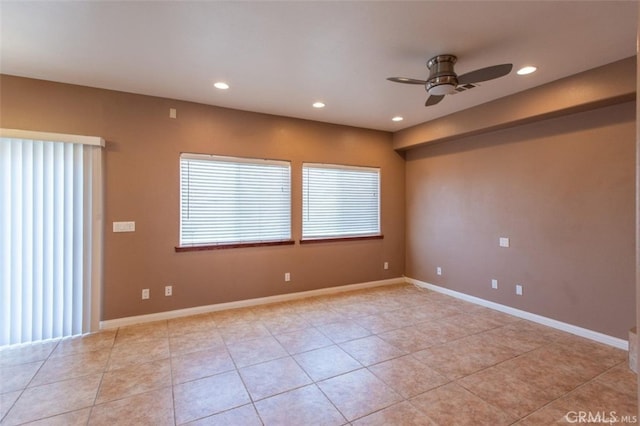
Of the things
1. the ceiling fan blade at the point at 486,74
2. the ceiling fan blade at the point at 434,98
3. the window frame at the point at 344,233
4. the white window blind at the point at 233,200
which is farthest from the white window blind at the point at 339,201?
the ceiling fan blade at the point at 486,74

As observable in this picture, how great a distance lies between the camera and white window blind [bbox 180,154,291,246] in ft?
13.2

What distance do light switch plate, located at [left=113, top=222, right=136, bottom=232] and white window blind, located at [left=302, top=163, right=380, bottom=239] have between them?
232 centimetres

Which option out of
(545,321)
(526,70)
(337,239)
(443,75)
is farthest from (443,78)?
(545,321)

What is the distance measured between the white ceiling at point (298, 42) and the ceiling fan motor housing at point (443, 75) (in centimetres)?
8

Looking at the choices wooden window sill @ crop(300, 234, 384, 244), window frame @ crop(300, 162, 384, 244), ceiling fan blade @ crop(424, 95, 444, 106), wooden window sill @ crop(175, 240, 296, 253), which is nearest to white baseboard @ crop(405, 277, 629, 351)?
wooden window sill @ crop(300, 234, 384, 244)

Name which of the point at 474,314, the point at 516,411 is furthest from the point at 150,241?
the point at 474,314

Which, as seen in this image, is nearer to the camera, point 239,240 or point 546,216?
point 546,216

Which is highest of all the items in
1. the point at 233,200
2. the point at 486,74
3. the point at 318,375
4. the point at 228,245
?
the point at 486,74

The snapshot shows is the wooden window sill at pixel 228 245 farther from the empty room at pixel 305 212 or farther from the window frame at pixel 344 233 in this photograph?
the window frame at pixel 344 233

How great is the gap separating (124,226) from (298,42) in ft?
9.65

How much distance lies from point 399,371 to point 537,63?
10.4 ft

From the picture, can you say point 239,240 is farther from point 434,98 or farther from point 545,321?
point 545,321

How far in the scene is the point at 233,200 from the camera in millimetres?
4289

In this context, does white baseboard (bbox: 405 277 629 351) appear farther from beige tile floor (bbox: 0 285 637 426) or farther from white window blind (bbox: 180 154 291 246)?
white window blind (bbox: 180 154 291 246)
